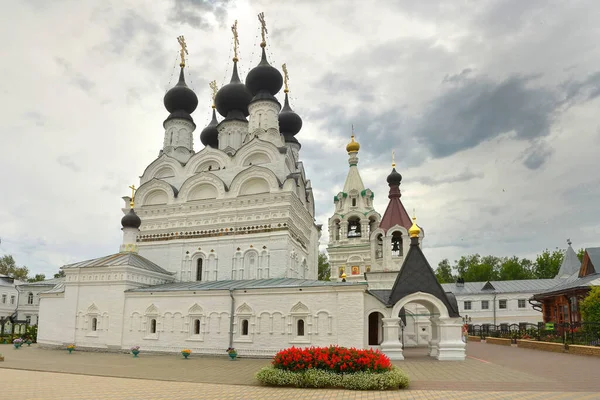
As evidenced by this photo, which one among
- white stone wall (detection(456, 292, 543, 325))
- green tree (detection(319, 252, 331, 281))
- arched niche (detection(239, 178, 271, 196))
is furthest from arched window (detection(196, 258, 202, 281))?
white stone wall (detection(456, 292, 543, 325))

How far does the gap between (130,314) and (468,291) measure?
31.2 metres

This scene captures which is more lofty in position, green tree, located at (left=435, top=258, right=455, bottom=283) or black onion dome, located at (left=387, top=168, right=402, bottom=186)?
black onion dome, located at (left=387, top=168, right=402, bottom=186)

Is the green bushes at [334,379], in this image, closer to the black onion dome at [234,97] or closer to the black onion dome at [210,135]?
the black onion dome at [234,97]

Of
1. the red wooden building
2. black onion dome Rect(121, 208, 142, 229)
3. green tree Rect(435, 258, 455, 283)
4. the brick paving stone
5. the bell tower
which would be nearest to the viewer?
the brick paving stone

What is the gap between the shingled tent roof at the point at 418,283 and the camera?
50.7 feet

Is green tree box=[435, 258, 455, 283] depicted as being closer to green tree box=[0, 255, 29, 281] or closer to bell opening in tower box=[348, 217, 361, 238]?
bell opening in tower box=[348, 217, 361, 238]

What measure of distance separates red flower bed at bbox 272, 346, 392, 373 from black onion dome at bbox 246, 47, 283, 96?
16.8m

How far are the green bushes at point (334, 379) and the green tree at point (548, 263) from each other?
48.2 metres

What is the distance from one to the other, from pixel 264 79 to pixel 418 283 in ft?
45.8

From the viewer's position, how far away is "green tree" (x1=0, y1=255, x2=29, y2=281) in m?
48.3

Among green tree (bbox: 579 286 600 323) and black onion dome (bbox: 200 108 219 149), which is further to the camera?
black onion dome (bbox: 200 108 219 149)

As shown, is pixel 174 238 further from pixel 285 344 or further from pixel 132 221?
pixel 285 344

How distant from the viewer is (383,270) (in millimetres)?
20984

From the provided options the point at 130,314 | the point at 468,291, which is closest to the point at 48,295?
the point at 130,314
